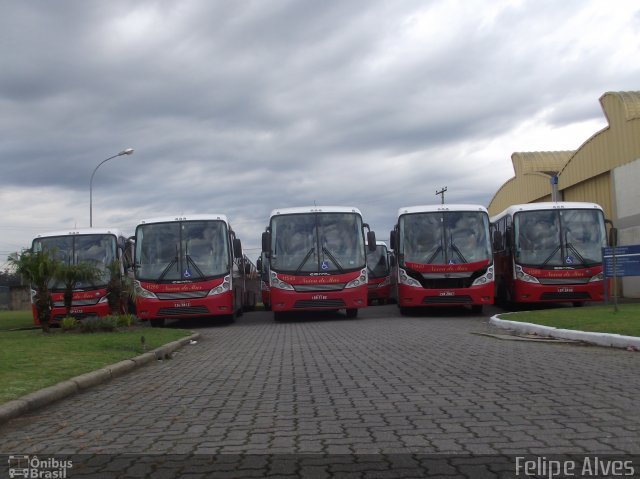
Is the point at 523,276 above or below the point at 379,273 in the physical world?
below

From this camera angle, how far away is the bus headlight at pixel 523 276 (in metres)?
21.3

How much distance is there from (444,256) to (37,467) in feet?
56.6

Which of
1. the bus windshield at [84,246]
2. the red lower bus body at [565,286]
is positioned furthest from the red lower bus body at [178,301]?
the red lower bus body at [565,286]

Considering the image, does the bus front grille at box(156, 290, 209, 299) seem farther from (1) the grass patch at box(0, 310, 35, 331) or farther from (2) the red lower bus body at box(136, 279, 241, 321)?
(1) the grass patch at box(0, 310, 35, 331)

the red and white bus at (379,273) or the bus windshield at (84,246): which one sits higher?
the bus windshield at (84,246)

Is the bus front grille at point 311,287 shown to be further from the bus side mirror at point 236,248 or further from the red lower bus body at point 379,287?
the red lower bus body at point 379,287

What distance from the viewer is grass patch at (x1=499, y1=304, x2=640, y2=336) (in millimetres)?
12949

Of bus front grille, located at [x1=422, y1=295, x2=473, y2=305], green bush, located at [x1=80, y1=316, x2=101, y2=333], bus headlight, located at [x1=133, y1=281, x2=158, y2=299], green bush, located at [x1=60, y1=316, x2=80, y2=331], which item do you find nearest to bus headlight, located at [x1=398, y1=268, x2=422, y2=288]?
bus front grille, located at [x1=422, y1=295, x2=473, y2=305]

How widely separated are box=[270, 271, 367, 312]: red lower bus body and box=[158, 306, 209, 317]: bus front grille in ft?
6.94

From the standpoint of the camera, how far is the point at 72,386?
8164mm

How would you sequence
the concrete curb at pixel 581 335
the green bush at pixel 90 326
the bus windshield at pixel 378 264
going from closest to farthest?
the concrete curb at pixel 581 335, the green bush at pixel 90 326, the bus windshield at pixel 378 264

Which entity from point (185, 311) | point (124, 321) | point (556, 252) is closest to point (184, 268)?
point (185, 311)

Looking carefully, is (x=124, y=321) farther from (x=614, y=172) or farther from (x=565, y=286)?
(x=614, y=172)

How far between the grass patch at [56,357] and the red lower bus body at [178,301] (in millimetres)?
4793
